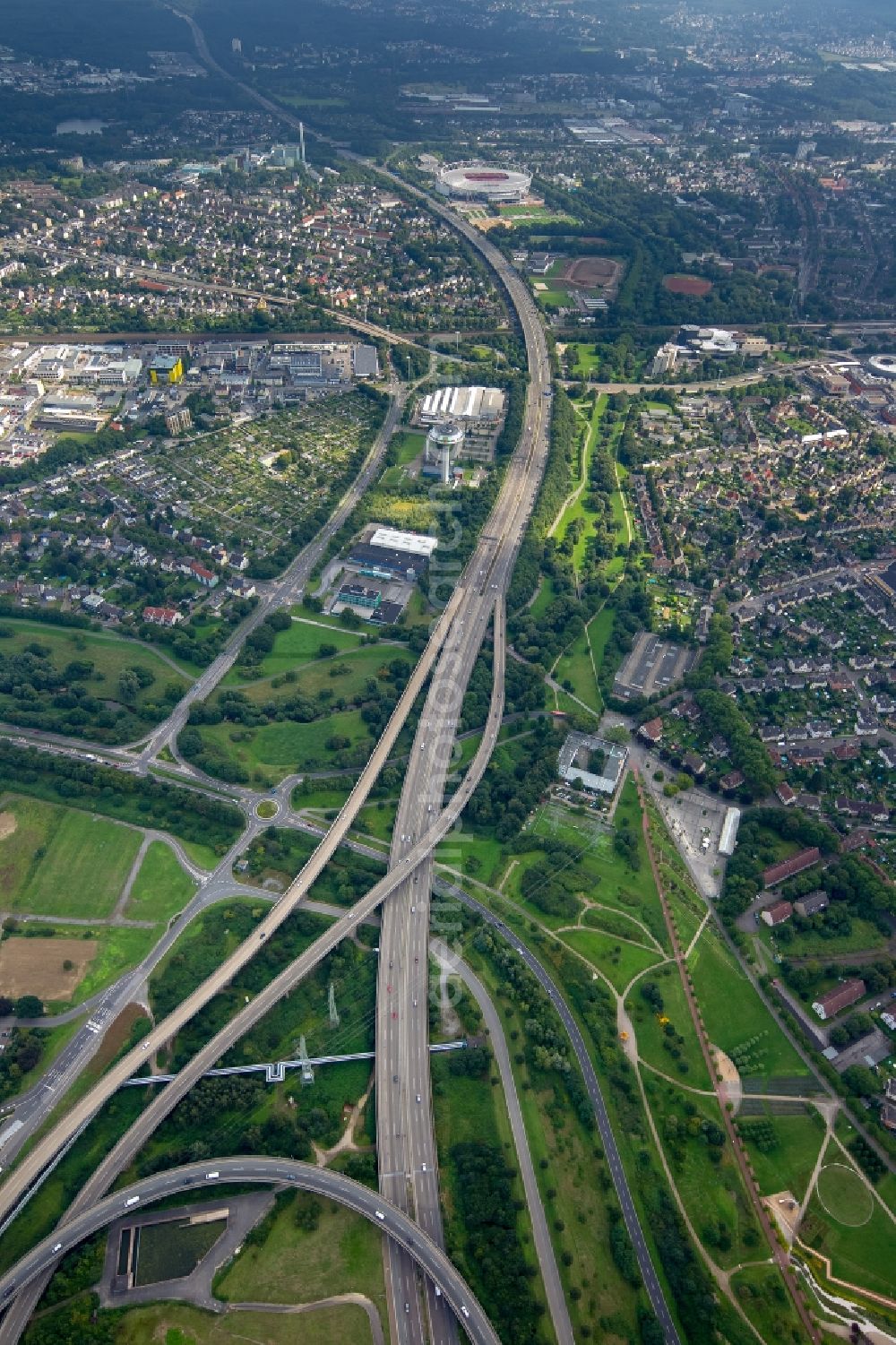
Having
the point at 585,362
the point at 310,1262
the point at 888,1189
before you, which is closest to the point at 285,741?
the point at 310,1262

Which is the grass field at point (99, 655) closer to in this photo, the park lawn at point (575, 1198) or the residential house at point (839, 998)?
the park lawn at point (575, 1198)

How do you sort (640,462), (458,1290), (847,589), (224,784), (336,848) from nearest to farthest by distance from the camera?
(458,1290), (336,848), (224,784), (847,589), (640,462)

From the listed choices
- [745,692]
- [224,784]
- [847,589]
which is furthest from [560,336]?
[224,784]

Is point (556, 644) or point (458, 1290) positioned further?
point (556, 644)

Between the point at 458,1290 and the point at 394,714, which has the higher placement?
the point at 394,714

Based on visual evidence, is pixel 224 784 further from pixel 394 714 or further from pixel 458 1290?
pixel 458 1290

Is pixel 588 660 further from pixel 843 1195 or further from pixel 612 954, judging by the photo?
pixel 843 1195


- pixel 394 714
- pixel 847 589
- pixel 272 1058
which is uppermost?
pixel 847 589
